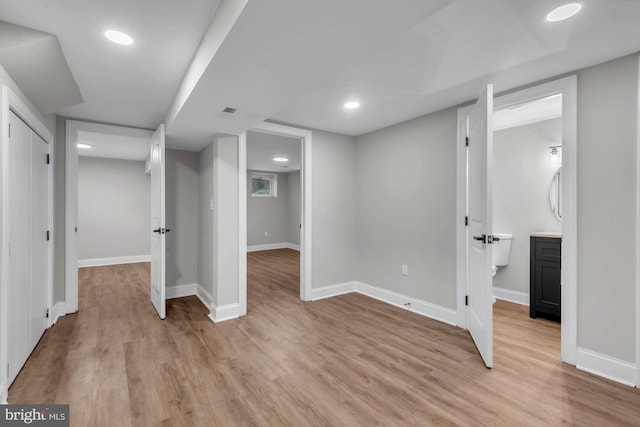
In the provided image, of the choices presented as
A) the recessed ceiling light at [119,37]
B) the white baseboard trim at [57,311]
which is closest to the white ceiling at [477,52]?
the recessed ceiling light at [119,37]

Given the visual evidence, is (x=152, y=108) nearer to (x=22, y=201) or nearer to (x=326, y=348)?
(x=22, y=201)

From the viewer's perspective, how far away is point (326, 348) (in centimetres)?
251

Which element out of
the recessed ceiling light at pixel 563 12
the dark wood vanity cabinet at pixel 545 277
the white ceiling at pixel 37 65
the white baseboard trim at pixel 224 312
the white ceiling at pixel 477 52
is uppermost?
the white ceiling at pixel 477 52

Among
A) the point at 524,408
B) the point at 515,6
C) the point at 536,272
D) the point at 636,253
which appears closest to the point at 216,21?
the point at 515,6

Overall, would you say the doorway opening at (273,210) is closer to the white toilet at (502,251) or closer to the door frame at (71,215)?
the door frame at (71,215)

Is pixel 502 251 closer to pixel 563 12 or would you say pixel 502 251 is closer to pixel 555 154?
pixel 555 154

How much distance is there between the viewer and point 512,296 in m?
3.81

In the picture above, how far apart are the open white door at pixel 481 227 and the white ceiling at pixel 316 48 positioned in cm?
32

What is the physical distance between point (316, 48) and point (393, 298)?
3.02 m

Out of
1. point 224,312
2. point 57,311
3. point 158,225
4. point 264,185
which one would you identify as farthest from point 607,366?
point 264,185

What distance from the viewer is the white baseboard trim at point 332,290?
3.84 m

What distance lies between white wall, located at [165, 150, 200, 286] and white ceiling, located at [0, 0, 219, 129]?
1350mm

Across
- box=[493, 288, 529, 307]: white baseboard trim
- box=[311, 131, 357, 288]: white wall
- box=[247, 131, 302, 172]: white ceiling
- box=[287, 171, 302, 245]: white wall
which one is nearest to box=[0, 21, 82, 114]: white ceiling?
box=[247, 131, 302, 172]: white ceiling

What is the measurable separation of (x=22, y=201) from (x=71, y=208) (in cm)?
128
